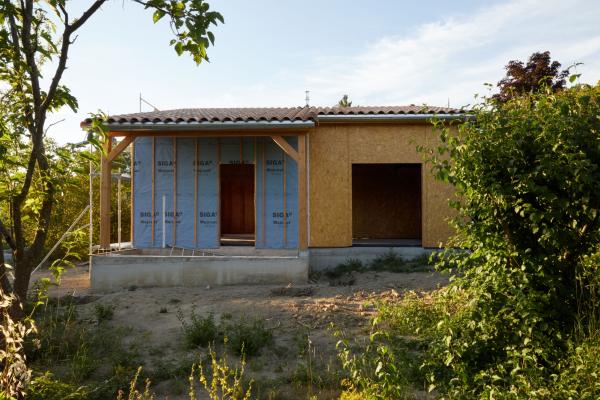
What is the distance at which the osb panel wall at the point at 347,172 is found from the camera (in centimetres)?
1098

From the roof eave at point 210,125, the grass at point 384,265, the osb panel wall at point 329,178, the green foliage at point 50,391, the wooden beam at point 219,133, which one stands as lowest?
the green foliage at point 50,391

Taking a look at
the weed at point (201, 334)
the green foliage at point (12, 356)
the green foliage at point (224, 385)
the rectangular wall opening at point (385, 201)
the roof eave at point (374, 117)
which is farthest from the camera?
the rectangular wall opening at point (385, 201)

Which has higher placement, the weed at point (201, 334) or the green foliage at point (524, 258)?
the green foliage at point (524, 258)

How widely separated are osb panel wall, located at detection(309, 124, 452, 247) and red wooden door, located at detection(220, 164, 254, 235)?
3666 mm

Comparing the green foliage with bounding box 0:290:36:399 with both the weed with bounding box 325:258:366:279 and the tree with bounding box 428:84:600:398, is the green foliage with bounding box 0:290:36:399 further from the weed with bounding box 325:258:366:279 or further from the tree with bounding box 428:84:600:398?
the weed with bounding box 325:258:366:279

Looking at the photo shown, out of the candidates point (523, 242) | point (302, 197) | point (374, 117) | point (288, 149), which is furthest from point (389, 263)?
point (523, 242)

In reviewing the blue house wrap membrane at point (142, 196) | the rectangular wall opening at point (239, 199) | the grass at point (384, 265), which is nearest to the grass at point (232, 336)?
the grass at point (384, 265)

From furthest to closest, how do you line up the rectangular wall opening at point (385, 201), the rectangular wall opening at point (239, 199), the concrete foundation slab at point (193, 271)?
the rectangular wall opening at point (385, 201)
the rectangular wall opening at point (239, 199)
the concrete foundation slab at point (193, 271)

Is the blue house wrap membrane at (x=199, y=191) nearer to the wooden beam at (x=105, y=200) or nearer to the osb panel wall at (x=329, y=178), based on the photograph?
the osb panel wall at (x=329, y=178)

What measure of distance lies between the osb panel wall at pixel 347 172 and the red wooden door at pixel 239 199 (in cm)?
367

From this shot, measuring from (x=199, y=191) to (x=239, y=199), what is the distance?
3264 millimetres

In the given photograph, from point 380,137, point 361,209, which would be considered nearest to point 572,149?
point 380,137

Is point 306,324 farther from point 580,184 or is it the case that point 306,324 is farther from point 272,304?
point 580,184

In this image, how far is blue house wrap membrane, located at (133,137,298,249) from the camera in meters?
11.0
